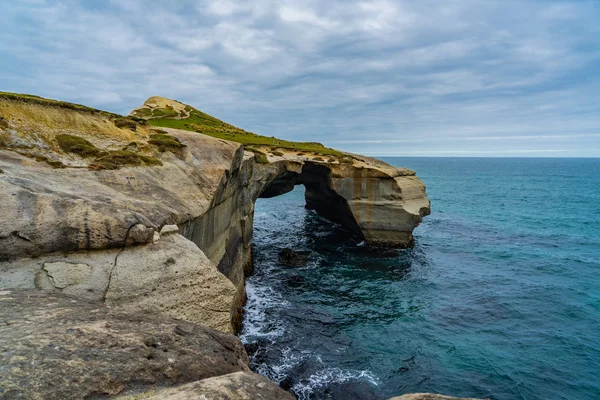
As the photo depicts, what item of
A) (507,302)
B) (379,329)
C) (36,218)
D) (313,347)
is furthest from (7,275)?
(507,302)

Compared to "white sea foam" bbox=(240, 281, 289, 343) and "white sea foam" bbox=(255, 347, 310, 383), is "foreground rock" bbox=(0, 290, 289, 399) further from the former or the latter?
"white sea foam" bbox=(240, 281, 289, 343)

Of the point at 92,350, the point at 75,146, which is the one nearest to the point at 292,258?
the point at 75,146

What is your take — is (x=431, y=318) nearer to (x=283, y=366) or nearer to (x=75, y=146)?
(x=283, y=366)

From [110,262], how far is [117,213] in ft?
4.48

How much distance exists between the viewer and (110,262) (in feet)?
28.0

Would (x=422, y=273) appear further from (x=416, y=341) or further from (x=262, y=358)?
(x=262, y=358)

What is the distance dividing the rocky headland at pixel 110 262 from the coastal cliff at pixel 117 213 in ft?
0.11

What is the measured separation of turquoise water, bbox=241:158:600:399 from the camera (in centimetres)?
1689

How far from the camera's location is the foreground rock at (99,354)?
15.4ft

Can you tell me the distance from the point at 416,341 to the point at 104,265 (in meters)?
17.2

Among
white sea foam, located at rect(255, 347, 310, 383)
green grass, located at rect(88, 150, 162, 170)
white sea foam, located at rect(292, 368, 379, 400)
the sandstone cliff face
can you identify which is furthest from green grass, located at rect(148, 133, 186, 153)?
white sea foam, located at rect(292, 368, 379, 400)

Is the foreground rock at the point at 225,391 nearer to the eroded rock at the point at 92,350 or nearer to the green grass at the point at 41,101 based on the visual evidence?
the eroded rock at the point at 92,350

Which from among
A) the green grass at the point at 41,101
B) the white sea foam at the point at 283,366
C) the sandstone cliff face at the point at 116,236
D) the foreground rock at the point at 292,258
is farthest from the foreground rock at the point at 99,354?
the foreground rock at the point at 292,258

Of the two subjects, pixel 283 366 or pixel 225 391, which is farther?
pixel 283 366
